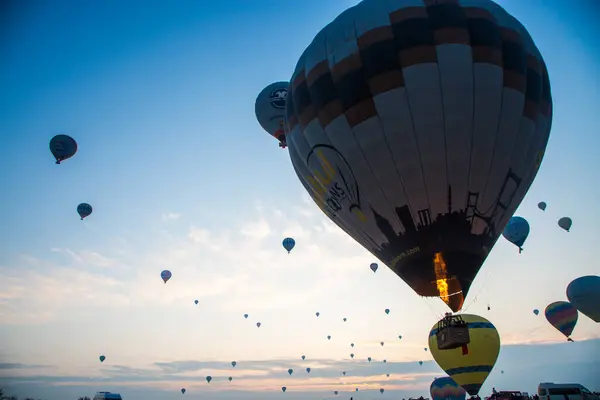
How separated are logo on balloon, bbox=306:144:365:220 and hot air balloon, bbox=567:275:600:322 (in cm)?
1700

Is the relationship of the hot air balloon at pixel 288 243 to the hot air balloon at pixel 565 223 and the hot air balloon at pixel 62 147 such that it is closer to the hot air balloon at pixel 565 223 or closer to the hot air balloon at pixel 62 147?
the hot air balloon at pixel 62 147

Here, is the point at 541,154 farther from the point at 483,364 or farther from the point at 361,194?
the point at 483,364

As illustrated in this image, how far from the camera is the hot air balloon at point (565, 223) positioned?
24484 millimetres

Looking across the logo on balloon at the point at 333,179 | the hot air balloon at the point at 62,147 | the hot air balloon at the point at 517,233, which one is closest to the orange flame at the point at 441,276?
the logo on balloon at the point at 333,179

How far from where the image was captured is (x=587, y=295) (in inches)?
830

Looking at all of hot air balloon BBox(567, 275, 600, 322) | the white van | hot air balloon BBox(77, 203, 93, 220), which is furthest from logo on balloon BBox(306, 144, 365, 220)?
hot air balloon BBox(567, 275, 600, 322)

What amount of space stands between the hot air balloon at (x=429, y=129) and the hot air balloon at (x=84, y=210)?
16038 millimetres

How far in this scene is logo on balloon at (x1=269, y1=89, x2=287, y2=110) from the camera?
1719 centimetres

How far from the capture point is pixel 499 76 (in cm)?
959

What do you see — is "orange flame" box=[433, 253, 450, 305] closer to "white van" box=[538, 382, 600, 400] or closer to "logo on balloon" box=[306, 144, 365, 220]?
"logo on balloon" box=[306, 144, 365, 220]

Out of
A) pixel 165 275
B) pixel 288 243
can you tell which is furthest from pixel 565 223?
pixel 165 275

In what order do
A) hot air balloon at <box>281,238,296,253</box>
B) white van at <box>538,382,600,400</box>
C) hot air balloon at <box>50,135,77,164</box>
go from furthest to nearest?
hot air balloon at <box>281,238,296,253</box> < hot air balloon at <box>50,135,77,164</box> < white van at <box>538,382,600,400</box>

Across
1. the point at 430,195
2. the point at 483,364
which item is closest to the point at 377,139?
the point at 430,195

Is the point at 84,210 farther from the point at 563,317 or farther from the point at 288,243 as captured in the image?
the point at 563,317
